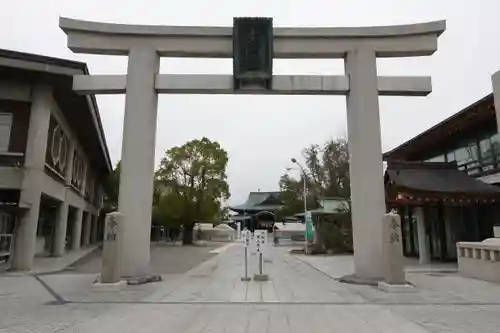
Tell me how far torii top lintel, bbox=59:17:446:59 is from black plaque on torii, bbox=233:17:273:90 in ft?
1.19

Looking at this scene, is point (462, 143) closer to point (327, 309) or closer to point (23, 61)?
point (327, 309)

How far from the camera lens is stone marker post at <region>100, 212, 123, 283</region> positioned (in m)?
10.7

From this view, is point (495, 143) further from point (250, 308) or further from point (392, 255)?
point (250, 308)

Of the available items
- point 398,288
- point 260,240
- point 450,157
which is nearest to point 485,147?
point 450,157

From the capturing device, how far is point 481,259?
13586 mm

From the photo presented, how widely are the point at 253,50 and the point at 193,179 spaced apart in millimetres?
25142

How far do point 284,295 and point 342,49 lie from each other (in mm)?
8101

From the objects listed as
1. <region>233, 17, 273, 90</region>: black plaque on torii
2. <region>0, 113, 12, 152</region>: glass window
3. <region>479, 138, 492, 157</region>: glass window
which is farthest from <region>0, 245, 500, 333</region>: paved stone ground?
<region>479, 138, 492, 157</region>: glass window

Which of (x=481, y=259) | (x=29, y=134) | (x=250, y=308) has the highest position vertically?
(x=29, y=134)

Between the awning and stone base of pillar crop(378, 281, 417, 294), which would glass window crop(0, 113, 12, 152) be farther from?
the awning

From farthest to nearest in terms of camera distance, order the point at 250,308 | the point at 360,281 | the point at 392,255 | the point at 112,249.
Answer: the point at 360,281 < the point at 112,249 < the point at 392,255 < the point at 250,308

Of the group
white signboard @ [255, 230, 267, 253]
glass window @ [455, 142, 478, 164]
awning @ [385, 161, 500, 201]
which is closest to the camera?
white signboard @ [255, 230, 267, 253]

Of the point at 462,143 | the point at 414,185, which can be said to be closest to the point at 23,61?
the point at 414,185

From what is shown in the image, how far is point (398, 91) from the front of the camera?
43.0ft
